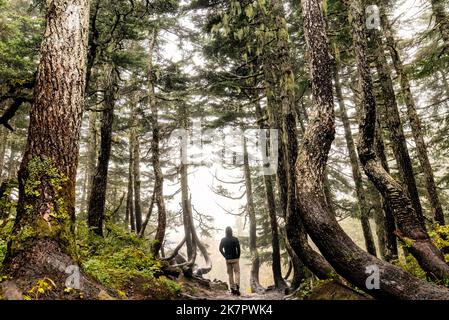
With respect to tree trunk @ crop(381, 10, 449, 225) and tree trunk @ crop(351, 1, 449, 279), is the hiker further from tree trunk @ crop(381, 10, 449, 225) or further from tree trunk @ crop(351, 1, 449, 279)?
tree trunk @ crop(381, 10, 449, 225)

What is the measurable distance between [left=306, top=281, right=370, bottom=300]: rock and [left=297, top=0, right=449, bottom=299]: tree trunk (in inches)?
10.4

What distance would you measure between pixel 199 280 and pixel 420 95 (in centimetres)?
2233

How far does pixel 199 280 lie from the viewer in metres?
15.0

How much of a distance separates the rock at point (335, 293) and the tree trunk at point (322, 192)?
0.26 m

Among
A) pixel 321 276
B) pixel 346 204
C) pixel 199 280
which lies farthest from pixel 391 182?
pixel 346 204

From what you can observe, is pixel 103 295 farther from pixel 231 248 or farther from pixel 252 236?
pixel 252 236

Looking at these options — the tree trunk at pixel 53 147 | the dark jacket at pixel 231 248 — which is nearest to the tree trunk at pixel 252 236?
the dark jacket at pixel 231 248

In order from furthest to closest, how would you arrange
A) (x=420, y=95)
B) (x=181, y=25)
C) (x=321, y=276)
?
(x=420, y=95), (x=181, y=25), (x=321, y=276)

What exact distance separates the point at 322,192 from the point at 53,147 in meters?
4.53

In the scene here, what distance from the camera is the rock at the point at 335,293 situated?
15.5 feet

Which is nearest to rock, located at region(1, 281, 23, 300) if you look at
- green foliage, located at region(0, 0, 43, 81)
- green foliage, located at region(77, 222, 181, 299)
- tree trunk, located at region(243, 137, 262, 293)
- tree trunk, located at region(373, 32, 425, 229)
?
green foliage, located at region(77, 222, 181, 299)

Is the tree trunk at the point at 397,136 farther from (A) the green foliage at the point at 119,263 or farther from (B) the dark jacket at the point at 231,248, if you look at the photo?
(A) the green foliage at the point at 119,263

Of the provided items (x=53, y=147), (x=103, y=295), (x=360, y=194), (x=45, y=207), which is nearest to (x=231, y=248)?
(x=360, y=194)

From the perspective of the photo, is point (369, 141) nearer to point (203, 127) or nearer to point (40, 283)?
point (40, 283)
